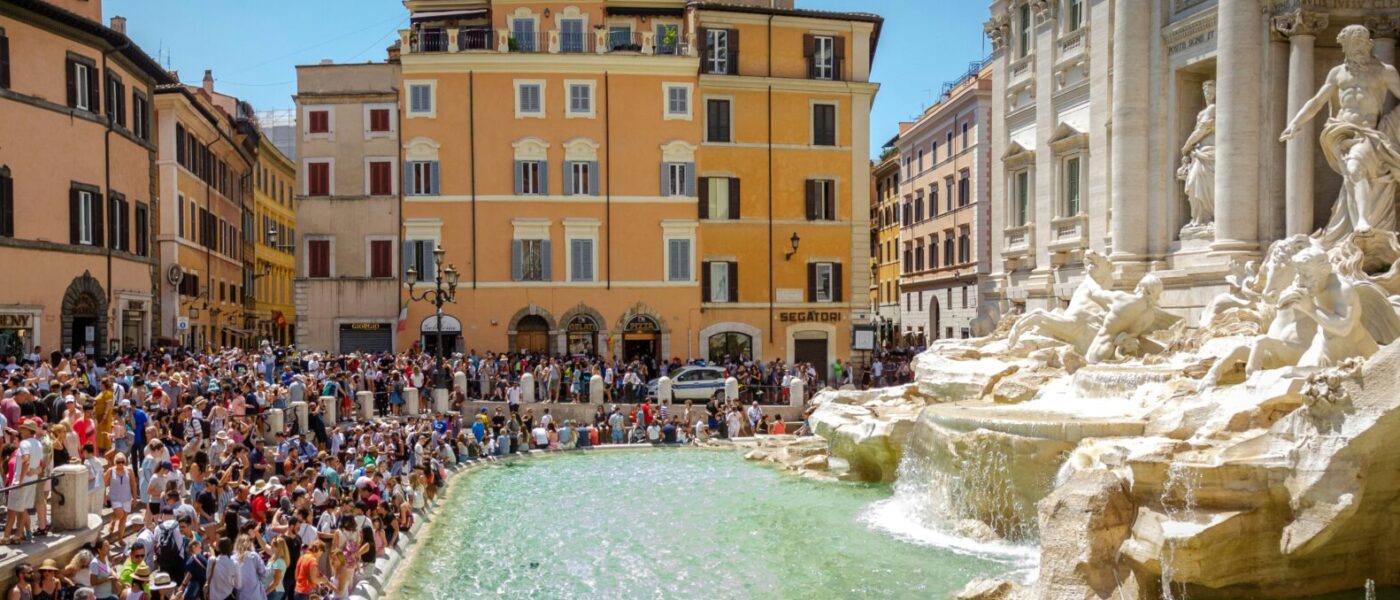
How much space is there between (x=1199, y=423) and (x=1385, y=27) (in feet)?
32.6

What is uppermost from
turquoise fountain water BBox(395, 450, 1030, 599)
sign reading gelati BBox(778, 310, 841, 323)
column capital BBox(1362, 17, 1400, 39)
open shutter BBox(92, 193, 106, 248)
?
column capital BBox(1362, 17, 1400, 39)

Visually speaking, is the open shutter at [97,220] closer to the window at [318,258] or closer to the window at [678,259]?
the window at [318,258]

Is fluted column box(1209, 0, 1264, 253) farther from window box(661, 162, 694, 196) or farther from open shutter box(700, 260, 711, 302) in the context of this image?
open shutter box(700, 260, 711, 302)

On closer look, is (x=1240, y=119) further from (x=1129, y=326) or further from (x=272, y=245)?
(x=272, y=245)

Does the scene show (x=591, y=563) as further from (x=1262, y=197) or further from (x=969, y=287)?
(x=969, y=287)

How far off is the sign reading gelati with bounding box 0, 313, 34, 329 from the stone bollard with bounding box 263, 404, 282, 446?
31.1 feet

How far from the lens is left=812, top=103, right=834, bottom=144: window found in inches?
1510

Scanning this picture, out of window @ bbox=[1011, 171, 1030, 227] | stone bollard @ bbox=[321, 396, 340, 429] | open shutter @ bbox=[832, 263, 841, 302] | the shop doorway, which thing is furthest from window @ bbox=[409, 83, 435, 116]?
window @ bbox=[1011, 171, 1030, 227]

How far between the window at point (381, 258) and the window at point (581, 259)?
597 centimetres

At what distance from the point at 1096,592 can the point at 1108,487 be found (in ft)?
3.83

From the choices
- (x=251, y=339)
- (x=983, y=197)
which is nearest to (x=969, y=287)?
(x=983, y=197)

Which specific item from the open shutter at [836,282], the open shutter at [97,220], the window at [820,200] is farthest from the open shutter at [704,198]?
the open shutter at [97,220]

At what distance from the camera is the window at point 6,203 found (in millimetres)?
25422

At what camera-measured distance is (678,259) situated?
121 ft
